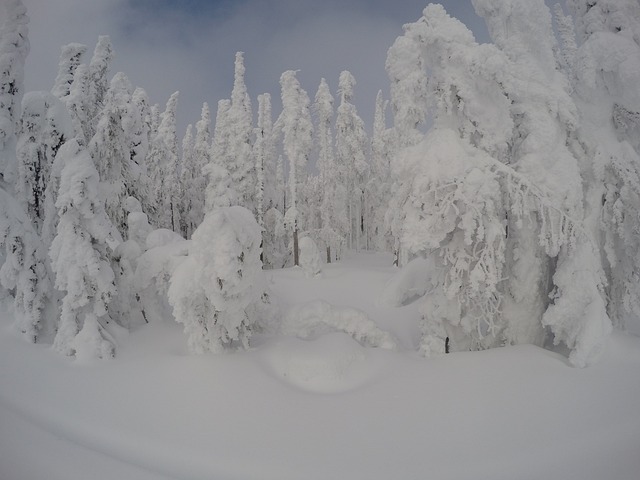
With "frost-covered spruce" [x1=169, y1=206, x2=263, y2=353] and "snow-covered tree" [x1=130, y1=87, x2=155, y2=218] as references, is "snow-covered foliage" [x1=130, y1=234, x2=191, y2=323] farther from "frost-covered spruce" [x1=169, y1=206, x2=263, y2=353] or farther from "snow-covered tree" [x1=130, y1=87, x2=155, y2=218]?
"snow-covered tree" [x1=130, y1=87, x2=155, y2=218]

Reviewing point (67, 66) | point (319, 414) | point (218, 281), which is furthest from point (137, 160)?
point (319, 414)

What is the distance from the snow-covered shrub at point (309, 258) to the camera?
24281mm

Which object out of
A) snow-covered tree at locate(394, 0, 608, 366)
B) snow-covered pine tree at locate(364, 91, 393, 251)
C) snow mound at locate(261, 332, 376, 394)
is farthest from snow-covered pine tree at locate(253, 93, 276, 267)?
snow-covered tree at locate(394, 0, 608, 366)

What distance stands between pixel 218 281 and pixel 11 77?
32.1 feet

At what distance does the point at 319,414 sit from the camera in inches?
282

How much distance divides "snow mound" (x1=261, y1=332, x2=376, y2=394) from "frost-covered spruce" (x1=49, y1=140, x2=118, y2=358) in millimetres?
4152

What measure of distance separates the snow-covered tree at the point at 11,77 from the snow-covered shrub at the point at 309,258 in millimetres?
14831

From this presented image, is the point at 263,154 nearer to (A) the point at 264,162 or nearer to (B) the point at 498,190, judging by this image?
(A) the point at 264,162

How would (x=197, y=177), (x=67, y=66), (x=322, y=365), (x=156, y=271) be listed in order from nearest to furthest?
(x=322, y=365)
(x=156, y=271)
(x=67, y=66)
(x=197, y=177)

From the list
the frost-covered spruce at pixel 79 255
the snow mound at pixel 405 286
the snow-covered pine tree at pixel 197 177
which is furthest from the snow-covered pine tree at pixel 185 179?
the frost-covered spruce at pixel 79 255

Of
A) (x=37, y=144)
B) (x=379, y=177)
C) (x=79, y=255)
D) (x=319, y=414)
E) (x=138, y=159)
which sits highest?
(x=379, y=177)

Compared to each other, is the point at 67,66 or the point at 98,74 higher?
the point at 67,66

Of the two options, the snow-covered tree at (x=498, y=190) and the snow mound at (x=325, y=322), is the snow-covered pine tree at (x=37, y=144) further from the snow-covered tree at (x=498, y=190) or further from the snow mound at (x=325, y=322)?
the snow-covered tree at (x=498, y=190)

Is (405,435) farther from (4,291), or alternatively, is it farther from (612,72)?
(4,291)
